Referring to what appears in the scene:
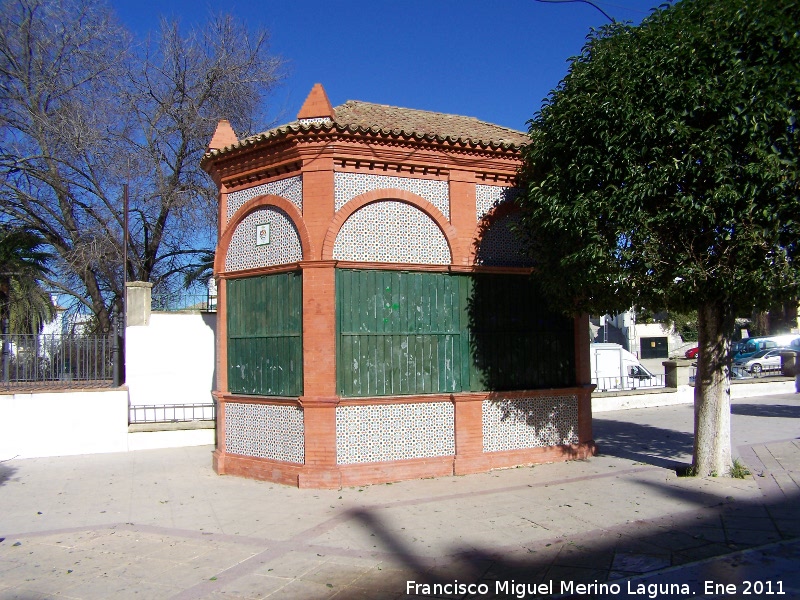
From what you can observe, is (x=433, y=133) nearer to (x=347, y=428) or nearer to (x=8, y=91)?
(x=347, y=428)

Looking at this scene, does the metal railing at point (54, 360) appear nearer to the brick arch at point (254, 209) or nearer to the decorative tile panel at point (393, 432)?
the brick arch at point (254, 209)

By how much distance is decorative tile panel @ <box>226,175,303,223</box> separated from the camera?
30.6 ft

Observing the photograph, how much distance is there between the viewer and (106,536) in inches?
274

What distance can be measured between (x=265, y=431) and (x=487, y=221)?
4.59m

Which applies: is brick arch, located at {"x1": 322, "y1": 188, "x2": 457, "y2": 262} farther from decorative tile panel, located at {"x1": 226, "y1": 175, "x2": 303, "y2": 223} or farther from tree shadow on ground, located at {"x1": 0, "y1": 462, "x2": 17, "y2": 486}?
tree shadow on ground, located at {"x1": 0, "y1": 462, "x2": 17, "y2": 486}

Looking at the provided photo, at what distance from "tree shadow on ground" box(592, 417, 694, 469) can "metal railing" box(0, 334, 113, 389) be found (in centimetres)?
916

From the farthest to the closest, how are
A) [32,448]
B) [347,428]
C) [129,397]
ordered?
[129,397] < [32,448] < [347,428]

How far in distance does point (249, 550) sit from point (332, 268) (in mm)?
3978

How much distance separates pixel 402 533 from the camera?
267 inches

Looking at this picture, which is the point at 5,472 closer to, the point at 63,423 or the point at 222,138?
the point at 63,423

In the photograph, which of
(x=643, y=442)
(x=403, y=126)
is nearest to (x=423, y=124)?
(x=403, y=126)

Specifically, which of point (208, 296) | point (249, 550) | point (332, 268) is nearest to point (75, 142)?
point (208, 296)

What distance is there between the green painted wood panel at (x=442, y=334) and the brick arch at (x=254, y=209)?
0.70 m

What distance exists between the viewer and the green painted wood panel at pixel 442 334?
29.9 feet
